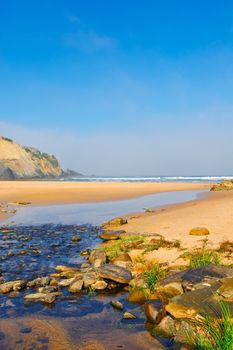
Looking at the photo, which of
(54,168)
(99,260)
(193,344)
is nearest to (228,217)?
(99,260)

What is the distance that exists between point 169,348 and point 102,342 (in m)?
1.25

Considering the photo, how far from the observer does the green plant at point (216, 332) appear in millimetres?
4574

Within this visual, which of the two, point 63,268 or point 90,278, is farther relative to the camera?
point 63,268

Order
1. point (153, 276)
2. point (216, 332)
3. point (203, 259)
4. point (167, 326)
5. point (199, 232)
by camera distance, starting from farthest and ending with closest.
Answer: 1. point (199, 232)
2. point (203, 259)
3. point (153, 276)
4. point (167, 326)
5. point (216, 332)

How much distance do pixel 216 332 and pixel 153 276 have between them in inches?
136

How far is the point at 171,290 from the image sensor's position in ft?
23.6

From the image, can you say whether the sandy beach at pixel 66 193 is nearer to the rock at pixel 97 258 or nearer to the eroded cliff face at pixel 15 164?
the rock at pixel 97 258

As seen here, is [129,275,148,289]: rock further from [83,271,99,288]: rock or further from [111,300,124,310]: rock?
[83,271,99,288]: rock

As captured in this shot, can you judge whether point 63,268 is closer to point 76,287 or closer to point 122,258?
point 76,287

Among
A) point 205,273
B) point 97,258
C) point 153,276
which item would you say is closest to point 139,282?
point 153,276

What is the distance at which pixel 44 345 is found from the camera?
5.54 metres

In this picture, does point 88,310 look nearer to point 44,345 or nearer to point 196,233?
point 44,345

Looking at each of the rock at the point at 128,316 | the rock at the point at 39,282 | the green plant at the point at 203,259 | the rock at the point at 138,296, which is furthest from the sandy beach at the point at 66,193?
the rock at the point at 128,316

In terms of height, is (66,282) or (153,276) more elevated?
(153,276)
